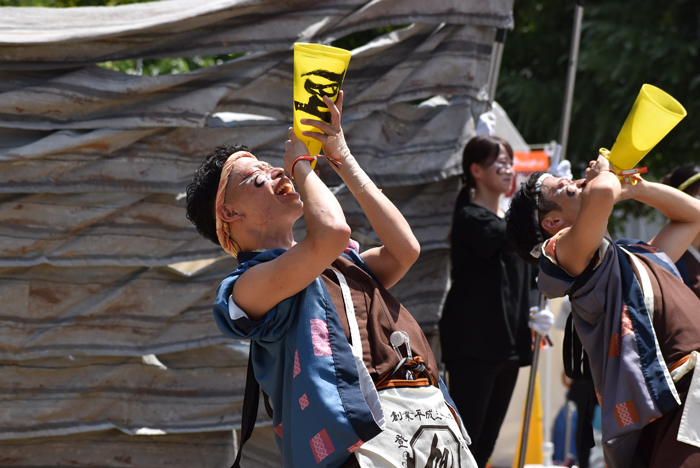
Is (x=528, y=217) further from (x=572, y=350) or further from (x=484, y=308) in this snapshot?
(x=484, y=308)

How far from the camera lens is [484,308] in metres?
3.21

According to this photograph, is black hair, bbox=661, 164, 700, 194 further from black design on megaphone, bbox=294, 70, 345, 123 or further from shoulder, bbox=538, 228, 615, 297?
black design on megaphone, bbox=294, 70, 345, 123

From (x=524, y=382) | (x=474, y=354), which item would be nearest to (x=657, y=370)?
(x=474, y=354)

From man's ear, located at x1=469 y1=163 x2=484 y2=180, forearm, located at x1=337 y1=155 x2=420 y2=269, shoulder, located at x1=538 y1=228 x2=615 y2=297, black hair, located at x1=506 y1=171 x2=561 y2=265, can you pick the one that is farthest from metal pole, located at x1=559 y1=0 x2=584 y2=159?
forearm, located at x1=337 y1=155 x2=420 y2=269

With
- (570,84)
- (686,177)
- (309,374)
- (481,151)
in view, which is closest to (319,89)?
(309,374)

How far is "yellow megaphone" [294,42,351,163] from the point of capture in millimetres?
1790

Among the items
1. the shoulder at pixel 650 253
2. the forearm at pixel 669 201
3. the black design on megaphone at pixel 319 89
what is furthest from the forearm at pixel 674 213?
the black design on megaphone at pixel 319 89

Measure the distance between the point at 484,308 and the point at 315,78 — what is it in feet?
5.64

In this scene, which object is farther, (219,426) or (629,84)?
(629,84)

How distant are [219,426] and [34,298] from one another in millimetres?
938

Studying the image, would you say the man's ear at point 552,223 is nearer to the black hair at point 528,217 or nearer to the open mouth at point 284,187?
the black hair at point 528,217

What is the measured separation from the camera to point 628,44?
294 inches

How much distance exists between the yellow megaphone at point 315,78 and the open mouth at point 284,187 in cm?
12

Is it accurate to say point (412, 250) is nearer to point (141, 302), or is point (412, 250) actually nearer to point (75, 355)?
point (141, 302)
